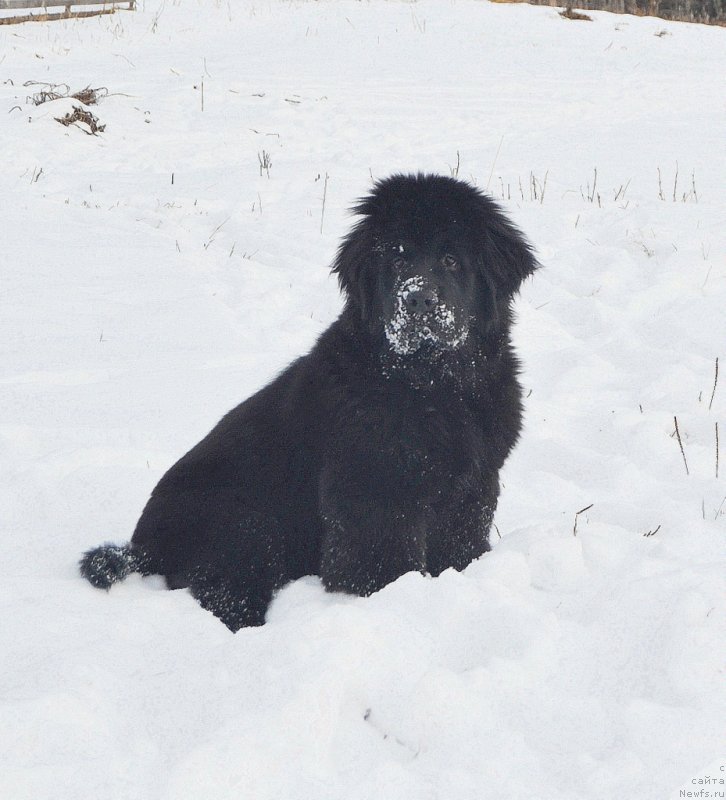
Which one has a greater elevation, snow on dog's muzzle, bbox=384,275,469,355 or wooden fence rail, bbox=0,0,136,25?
wooden fence rail, bbox=0,0,136,25

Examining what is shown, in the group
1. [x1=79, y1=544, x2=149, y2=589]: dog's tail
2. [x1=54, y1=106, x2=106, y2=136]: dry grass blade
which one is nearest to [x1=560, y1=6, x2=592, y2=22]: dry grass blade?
[x1=54, y1=106, x2=106, y2=136]: dry grass blade

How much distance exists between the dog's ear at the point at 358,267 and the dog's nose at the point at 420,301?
0.22 meters

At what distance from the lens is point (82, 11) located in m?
15.4

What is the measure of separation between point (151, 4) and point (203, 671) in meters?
16.8

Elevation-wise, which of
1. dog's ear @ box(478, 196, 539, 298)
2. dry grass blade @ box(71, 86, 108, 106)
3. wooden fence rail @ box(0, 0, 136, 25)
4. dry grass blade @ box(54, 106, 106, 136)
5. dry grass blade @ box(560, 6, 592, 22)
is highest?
dry grass blade @ box(560, 6, 592, 22)

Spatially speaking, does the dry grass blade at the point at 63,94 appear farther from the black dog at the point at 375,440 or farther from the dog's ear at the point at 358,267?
the black dog at the point at 375,440

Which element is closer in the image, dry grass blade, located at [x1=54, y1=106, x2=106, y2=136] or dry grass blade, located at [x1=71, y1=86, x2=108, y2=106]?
dry grass blade, located at [x1=54, y1=106, x2=106, y2=136]

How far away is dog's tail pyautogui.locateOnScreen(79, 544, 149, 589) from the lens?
111 inches

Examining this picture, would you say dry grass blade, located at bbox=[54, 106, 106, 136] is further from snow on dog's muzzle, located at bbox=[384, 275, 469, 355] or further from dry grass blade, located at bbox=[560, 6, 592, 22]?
dry grass blade, located at bbox=[560, 6, 592, 22]

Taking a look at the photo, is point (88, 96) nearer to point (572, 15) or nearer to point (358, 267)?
point (358, 267)

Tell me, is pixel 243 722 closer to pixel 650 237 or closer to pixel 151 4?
pixel 650 237

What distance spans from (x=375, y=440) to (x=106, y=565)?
3.30ft

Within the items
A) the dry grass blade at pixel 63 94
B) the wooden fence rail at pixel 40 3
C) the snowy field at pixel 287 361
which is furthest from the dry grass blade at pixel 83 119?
the wooden fence rail at pixel 40 3

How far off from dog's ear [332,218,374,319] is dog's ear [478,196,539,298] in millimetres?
434
